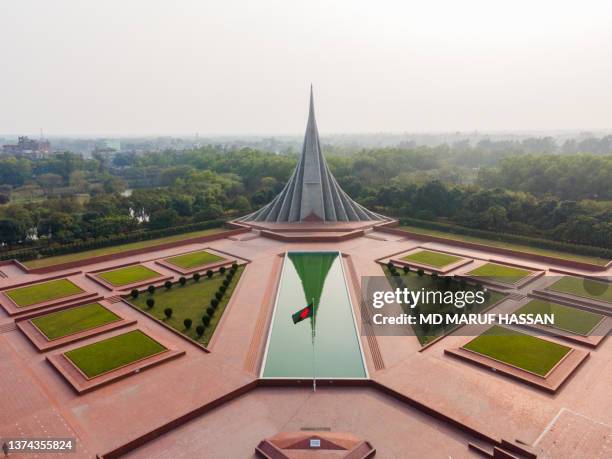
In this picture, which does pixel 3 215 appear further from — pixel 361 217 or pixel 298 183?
pixel 361 217

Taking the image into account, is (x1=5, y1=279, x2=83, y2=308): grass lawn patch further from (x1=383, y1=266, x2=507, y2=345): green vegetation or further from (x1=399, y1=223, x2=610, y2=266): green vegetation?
(x1=399, y1=223, x2=610, y2=266): green vegetation

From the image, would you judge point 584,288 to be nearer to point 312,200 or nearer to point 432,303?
point 432,303

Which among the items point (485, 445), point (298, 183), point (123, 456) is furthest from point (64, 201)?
point (485, 445)

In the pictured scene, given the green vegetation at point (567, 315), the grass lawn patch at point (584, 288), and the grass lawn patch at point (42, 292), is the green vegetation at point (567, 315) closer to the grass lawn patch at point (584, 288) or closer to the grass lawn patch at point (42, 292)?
the grass lawn patch at point (584, 288)

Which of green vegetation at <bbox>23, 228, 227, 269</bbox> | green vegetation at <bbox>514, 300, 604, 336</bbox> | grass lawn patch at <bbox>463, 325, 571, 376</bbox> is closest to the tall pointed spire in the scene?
green vegetation at <bbox>23, 228, 227, 269</bbox>

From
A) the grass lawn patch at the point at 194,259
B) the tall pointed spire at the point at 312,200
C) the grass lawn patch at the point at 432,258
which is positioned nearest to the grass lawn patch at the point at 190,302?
the grass lawn patch at the point at 194,259

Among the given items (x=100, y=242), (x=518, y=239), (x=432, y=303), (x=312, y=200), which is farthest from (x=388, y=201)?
(x=100, y=242)
